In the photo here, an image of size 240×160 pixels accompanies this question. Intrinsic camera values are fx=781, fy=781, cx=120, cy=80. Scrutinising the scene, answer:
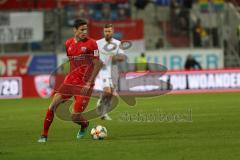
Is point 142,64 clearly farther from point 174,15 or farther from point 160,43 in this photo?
point 174,15

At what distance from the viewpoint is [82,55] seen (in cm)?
1538

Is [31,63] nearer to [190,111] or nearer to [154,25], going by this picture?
[154,25]

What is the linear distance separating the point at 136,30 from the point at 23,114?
14.1m

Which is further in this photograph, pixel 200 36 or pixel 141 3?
pixel 200 36

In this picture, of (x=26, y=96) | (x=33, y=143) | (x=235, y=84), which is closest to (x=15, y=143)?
(x=33, y=143)

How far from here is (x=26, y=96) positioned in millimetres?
32219

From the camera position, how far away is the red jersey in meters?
15.4

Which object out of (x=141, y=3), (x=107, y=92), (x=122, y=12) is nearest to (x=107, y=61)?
(x=107, y=92)

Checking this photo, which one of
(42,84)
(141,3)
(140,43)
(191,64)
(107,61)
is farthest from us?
(140,43)

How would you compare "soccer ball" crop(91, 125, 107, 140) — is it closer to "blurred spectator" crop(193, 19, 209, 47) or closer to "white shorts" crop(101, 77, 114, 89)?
"white shorts" crop(101, 77, 114, 89)

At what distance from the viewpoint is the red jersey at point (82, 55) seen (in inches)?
605

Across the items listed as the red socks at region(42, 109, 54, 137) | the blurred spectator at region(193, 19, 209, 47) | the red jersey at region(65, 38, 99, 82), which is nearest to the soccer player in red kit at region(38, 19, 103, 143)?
the red jersey at region(65, 38, 99, 82)

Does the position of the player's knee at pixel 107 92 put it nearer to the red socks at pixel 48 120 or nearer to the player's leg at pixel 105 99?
the player's leg at pixel 105 99

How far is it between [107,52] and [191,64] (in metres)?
16.8
